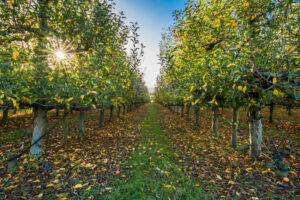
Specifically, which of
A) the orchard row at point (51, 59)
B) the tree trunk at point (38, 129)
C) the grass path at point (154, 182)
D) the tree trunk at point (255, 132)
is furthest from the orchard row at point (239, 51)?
the tree trunk at point (38, 129)

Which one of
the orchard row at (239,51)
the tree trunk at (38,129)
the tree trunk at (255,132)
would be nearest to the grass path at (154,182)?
the orchard row at (239,51)

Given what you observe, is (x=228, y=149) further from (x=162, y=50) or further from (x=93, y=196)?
(x=162, y=50)

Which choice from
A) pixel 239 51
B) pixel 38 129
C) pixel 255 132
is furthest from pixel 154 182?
pixel 38 129

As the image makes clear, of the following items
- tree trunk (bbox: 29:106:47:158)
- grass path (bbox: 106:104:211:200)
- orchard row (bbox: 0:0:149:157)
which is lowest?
grass path (bbox: 106:104:211:200)

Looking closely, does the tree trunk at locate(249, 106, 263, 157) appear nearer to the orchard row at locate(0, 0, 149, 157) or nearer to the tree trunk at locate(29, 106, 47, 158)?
the orchard row at locate(0, 0, 149, 157)

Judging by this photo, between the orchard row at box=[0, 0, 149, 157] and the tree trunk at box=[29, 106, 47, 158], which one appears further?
the tree trunk at box=[29, 106, 47, 158]

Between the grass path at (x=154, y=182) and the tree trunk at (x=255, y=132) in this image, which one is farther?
the tree trunk at (x=255, y=132)

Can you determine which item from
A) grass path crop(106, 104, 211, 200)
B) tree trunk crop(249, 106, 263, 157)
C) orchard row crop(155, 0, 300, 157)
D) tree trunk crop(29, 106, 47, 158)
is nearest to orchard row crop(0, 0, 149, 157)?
tree trunk crop(29, 106, 47, 158)

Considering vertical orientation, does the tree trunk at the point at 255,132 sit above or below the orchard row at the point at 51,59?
below

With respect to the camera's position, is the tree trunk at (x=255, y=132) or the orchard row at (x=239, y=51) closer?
the orchard row at (x=239, y=51)

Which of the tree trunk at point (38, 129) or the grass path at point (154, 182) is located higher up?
the tree trunk at point (38, 129)

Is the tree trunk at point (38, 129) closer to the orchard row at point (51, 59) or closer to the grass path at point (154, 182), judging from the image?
the orchard row at point (51, 59)

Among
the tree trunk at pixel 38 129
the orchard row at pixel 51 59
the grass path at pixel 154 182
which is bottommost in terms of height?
the grass path at pixel 154 182

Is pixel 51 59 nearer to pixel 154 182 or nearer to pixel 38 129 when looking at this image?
pixel 38 129
